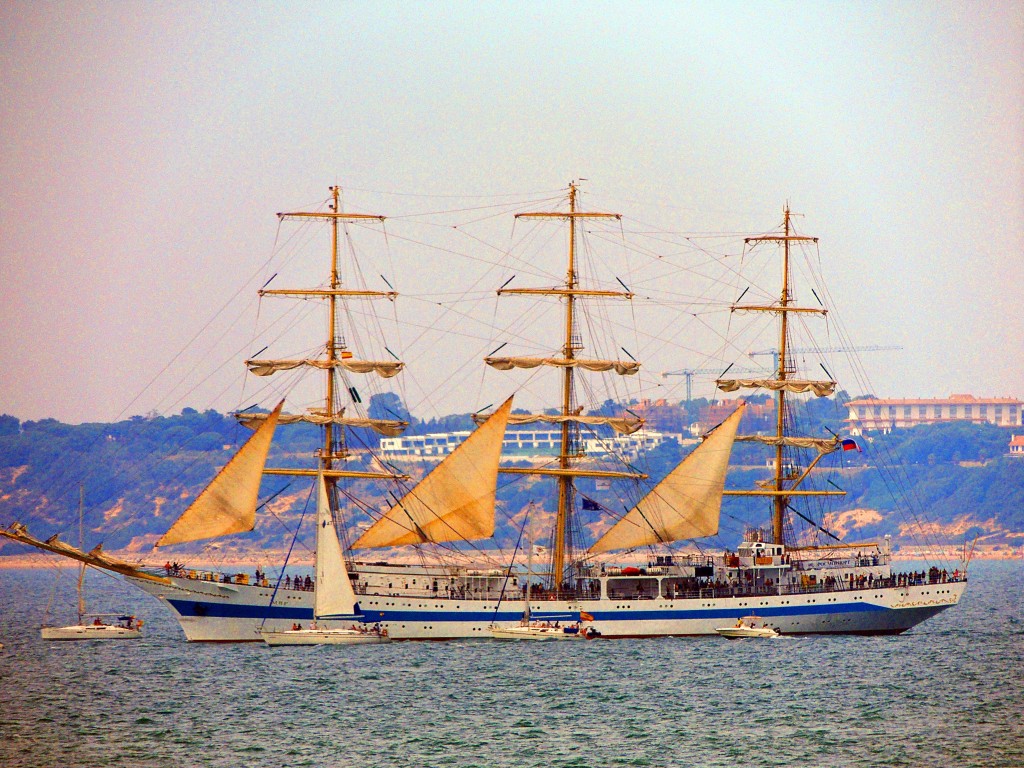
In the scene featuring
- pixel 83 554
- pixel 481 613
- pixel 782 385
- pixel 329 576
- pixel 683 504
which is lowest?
pixel 481 613

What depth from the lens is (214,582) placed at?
80.8 meters

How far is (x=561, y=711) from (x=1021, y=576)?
123464mm

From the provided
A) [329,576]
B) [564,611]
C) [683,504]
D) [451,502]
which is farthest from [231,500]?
[683,504]

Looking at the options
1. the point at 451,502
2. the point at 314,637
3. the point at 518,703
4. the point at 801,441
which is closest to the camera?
the point at 518,703

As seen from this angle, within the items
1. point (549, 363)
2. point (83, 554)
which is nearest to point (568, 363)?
point (549, 363)

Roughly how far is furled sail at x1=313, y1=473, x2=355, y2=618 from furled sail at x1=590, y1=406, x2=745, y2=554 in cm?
1604

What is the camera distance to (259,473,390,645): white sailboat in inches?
3051

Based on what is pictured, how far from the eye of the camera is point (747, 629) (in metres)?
84.6

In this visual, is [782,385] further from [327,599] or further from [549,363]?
[327,599]

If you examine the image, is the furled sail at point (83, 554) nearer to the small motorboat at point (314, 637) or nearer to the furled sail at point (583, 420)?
the small motorboat at point (314, 637)

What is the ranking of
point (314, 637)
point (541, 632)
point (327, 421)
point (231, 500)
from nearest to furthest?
point (314, 637), point (231, 500), point (541, 632), point (327, 421)

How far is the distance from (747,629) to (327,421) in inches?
953

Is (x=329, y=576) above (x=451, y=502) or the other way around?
the other way around

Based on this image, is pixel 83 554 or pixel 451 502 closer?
pixel 83 554
